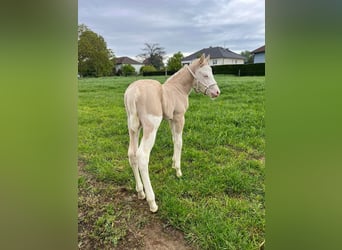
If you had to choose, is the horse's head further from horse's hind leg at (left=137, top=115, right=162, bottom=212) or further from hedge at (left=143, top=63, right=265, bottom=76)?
horse's hind leg at (left=137, top=115, right=162, bottom=212)

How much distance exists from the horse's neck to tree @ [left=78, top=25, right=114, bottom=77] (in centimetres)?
24

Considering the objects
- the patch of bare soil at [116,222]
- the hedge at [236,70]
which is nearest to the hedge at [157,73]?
the hedge at [236,70]

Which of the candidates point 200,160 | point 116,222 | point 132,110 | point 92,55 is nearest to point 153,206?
point 116,222

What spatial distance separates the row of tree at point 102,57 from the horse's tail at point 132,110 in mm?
114

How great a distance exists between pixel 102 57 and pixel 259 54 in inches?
22.2

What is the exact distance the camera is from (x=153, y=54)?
898 mm

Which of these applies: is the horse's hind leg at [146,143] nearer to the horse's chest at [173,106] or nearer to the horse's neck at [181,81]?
the horse's chest at [173,106]

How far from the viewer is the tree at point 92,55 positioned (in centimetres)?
85

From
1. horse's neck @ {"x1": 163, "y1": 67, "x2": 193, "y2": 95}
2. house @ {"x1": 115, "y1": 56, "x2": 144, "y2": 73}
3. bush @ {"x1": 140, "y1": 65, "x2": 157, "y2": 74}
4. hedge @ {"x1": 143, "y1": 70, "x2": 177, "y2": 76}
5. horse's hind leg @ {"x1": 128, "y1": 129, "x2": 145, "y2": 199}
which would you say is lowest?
horse's hind leg @ {"x1": 128, "y1": 129, "x2": 145, "y2": 199}

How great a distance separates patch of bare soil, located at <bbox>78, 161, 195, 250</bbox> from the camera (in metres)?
0.81

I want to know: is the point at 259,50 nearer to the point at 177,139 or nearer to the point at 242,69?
the point at 242,69

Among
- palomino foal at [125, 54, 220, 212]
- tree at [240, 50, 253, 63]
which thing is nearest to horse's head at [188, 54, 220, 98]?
palomino foal at [125, 54, 220, 212]
